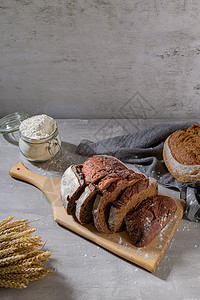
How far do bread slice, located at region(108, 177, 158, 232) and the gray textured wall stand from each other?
1.29 metres

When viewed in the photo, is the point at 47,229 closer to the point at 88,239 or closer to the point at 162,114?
the point at 88,239

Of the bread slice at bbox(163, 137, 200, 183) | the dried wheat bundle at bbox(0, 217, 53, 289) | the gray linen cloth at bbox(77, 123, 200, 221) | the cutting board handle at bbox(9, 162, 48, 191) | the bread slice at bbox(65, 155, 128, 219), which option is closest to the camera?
the dried wheat bundle at bbox(0, 217, 53, 289)

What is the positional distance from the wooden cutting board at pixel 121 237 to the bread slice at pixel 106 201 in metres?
0.08

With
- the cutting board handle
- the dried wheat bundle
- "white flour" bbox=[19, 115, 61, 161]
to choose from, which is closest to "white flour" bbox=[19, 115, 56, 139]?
"white flour" bbox=[19, 115, 61, 161]

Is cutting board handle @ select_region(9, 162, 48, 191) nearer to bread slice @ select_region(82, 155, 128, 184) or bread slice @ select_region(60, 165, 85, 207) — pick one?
bread slice @ select_region(60, 165, 85, 207)

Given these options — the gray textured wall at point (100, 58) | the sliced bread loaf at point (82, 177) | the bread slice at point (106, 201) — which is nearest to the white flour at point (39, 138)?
the sliced bread loaf at point (82, 177)

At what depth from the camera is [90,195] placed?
2.21 metres

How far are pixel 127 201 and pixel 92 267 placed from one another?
0.51 m

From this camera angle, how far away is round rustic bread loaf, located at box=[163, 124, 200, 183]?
101 inches

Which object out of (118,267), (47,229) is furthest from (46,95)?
(118,267)

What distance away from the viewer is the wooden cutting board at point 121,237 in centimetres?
214

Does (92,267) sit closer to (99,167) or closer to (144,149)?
(99,167)

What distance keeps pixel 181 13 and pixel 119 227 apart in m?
1.88

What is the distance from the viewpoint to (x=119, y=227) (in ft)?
7.57
